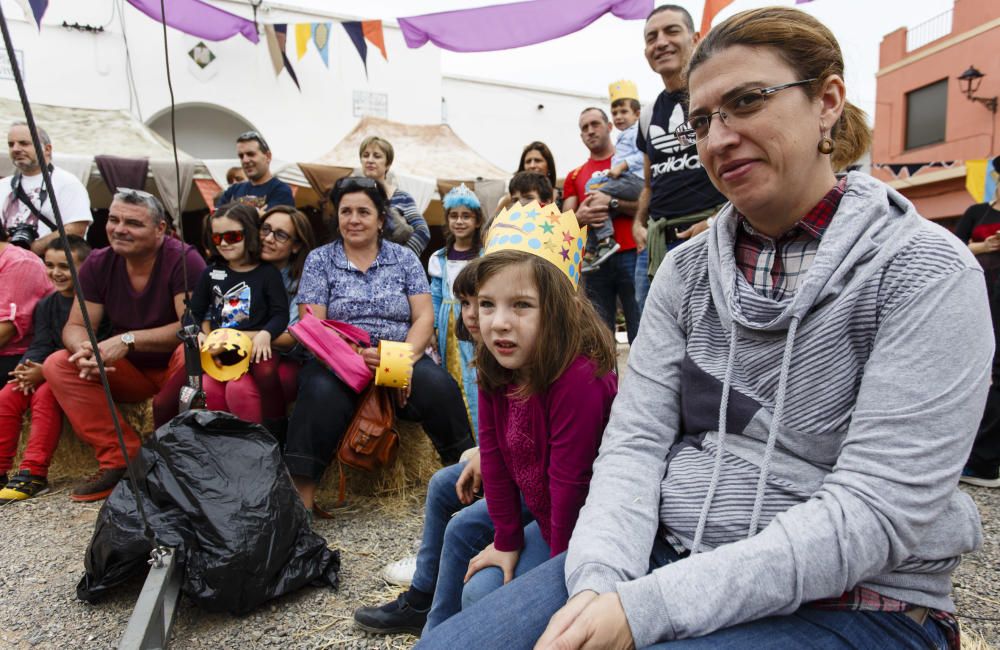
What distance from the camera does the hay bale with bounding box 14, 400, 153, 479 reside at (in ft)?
11.8

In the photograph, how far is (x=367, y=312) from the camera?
3.13 m

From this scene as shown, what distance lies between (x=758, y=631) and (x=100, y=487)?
331 centimetres

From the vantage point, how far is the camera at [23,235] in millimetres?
4355

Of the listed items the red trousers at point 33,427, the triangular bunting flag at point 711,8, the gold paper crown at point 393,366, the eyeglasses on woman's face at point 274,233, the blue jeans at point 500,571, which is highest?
the triangular bunting flag at point 711,8

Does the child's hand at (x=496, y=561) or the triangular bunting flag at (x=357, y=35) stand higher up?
the triangular bunting flag at (x=357, y=35)

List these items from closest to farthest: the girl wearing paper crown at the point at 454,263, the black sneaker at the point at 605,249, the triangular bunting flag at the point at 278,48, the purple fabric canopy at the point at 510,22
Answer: the black sneaker at the point at 605,249 → the girl wearing paper crown at the point at 454,263 → the purple fabric canopy at the point at 510,22 → the triangular bunting flag at the point at 278,48

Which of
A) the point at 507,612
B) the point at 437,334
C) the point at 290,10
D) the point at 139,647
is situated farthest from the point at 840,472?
the point at 290,10

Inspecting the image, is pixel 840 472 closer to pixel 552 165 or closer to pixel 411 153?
pixel 552 165

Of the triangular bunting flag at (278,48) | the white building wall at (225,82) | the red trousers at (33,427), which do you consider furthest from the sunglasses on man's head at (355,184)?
the triangular bunting flag at (278,48)

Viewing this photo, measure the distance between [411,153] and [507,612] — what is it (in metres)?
9.26

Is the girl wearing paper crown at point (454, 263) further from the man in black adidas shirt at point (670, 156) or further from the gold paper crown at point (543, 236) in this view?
the gold paper crown at point (543, 236)

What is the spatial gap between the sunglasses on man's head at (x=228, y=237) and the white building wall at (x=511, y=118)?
39.0ft

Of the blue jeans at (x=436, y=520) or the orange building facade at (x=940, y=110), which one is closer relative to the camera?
the blue jeans at (x=436, y=520)

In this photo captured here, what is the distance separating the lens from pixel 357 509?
3.02 meters
